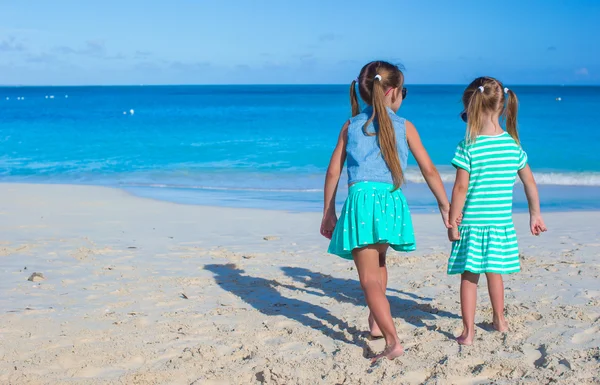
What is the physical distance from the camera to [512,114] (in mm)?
3754

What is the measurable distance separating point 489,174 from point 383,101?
0.73 metres

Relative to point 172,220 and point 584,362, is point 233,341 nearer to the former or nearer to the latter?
point 584,362

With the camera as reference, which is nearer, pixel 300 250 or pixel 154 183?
pixel 300 250

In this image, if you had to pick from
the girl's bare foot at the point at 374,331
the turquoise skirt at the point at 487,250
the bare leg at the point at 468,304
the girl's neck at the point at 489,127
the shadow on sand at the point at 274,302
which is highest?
the girl's neck at the point at 489,127

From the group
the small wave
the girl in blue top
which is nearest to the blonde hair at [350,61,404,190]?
the girl in blue top

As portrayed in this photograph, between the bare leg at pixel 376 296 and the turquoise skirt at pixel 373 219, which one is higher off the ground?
the turquoise skirt at pixel 373 219

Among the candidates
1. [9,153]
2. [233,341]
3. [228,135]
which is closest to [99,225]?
[233,341]

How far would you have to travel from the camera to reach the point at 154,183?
47.3ft

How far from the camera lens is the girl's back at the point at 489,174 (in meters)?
3.62

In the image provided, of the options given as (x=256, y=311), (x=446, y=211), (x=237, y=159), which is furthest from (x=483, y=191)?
(x=237, y=159)

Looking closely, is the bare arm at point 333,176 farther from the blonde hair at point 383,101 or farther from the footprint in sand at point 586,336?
the footprint in sand at point 586,336


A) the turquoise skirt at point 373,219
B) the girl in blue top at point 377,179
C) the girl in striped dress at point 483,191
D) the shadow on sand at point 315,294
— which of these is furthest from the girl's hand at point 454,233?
the shadow on sand at point 315,294

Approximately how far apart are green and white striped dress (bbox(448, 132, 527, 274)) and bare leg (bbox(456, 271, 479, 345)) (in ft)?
0.29

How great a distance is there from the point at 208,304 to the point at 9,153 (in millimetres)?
18375
